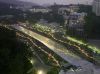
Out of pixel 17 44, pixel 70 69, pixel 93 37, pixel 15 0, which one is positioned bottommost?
pixel 15 0

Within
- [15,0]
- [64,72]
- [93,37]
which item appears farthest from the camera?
[15,0]

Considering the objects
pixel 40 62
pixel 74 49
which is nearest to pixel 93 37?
pixel 74 49

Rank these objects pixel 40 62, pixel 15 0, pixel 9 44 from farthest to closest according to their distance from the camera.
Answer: pixel 15 0
pixel 40 62
pixel 9 44

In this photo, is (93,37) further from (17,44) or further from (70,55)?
(17,44)

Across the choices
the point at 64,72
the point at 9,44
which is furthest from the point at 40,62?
the point at 9,44

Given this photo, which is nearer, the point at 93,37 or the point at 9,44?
the point at 9,44

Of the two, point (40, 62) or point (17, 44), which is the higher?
point (17, 44)

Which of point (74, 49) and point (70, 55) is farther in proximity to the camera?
point (74, 49)

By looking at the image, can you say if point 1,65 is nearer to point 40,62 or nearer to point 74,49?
point 40,62

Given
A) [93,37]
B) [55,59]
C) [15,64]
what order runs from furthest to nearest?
[93,37] < [55,59] < [15,64]
